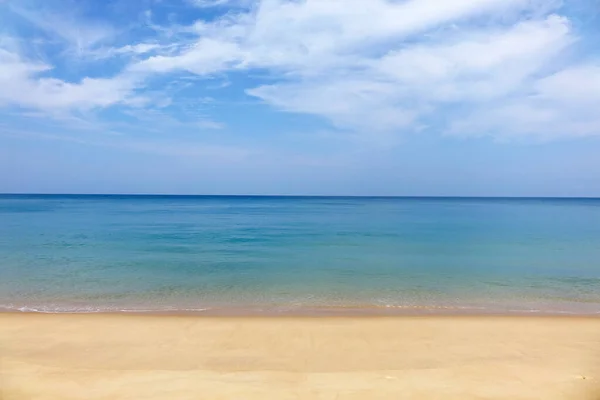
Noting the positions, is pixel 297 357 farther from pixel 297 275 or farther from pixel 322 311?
pixel 297 275

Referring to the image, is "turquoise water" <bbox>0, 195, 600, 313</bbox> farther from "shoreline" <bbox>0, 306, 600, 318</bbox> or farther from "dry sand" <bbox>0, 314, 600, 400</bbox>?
"dry sand" <bbox>0, 314, 600, 400</bbox>

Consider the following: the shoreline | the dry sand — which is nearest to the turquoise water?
the shoreline

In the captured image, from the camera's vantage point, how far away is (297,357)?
691cm

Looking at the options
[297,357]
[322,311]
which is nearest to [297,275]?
[322,311]

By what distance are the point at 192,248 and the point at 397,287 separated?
428 inches

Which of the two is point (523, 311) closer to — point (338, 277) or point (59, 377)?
point (338, 277)

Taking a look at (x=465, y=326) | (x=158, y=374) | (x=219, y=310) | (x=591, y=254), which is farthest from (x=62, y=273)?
(x=591, y=254)

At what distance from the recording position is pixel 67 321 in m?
8.91

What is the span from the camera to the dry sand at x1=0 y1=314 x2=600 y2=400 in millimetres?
5566

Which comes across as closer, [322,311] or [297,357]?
[297,357]

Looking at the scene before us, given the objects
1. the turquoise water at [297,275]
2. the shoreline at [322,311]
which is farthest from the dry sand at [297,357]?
the turquoise water at [297,275]

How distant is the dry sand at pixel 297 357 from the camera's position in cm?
557

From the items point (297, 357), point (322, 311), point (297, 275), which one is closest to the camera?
point (297, 357)

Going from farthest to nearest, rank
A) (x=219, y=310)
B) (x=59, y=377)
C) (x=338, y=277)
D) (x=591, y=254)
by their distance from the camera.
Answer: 1. (x=591, y=254)
2. (x=338, y=277)
3. (x=219, y=310)
4. (x=59, y=377)
